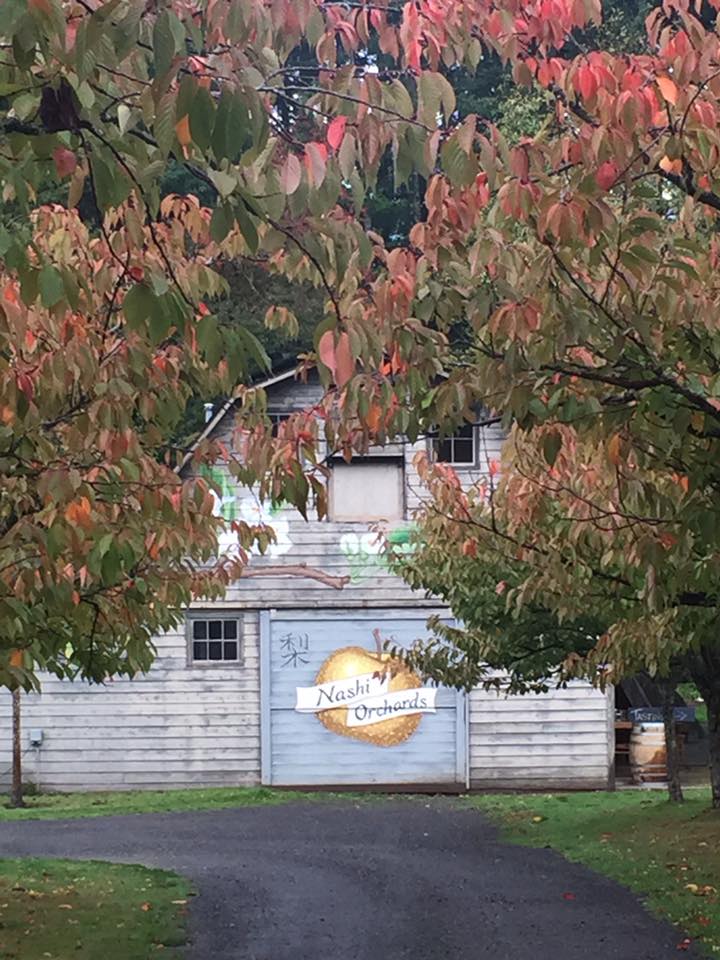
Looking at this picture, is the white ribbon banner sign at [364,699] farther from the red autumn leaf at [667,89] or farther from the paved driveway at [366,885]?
the red autumn leaf at [667,89]

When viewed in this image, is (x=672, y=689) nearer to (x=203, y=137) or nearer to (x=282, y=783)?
(x=282, y=783)

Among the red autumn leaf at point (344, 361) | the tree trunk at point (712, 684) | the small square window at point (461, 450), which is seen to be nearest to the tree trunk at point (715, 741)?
the tree trunk at point (712, 684)

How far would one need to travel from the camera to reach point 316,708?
27.3 m

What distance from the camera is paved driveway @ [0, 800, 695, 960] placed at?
38.6 feet

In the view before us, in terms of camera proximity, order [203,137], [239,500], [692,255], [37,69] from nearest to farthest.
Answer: [203,137] → [37,69] → [692,255] → [239,500]

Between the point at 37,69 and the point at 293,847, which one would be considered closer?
the point at 37,69

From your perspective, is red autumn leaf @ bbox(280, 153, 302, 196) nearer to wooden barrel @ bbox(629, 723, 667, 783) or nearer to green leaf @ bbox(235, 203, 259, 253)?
green leaf @ bbox(235, 203, 259, 253)

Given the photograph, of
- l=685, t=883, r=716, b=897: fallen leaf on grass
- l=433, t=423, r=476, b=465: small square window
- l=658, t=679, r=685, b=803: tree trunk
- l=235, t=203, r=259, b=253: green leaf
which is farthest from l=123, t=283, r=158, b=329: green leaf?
l=433, t=423, r=476, b=465: small square window

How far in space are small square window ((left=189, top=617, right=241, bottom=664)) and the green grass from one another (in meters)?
2.36

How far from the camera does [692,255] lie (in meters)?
6.77

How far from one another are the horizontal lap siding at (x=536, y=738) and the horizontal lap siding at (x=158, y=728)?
4.01 m

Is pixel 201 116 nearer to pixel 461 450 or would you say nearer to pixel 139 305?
pixel 139 305

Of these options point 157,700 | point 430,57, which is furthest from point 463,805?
point 430,57

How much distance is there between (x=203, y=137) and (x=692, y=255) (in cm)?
355
